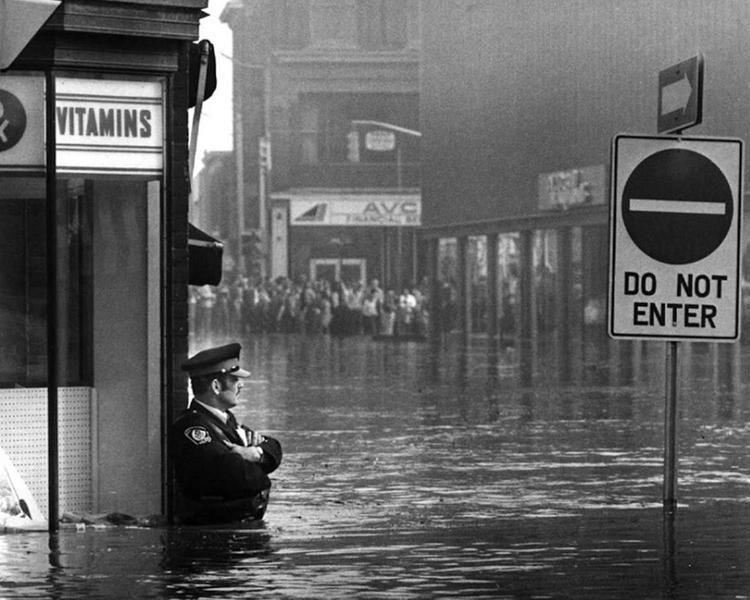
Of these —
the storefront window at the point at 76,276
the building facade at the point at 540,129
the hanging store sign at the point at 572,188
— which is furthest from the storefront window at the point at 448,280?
the storefront window at the point at 76,276

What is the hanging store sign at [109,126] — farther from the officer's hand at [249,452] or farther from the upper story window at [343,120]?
the upper story window at [343,120]

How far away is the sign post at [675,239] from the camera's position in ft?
37.7

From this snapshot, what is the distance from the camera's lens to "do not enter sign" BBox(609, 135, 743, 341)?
1148 cm

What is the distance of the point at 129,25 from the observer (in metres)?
11.8

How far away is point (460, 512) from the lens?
1391 centimetres

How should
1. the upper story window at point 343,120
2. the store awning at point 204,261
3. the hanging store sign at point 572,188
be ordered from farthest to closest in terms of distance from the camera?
the upper story window at point 343,120
the hanging store sign at point 572,188
the store awning at point 204,261

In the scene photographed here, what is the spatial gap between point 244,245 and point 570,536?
96.6 metres

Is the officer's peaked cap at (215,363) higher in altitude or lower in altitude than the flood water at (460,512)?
higher

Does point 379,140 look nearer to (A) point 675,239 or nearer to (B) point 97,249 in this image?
(B) point 97,249

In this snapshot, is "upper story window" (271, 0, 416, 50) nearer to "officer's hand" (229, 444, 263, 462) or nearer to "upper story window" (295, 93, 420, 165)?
"upper story window" (295, 93, 420, 165)

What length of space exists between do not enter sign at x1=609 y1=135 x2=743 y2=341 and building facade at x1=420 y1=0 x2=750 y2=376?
122 feet

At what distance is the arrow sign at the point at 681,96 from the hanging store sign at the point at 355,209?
7041 centimetres

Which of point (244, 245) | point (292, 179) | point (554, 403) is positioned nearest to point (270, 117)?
point (292, 179)

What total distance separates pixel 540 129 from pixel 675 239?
53.0 metres
